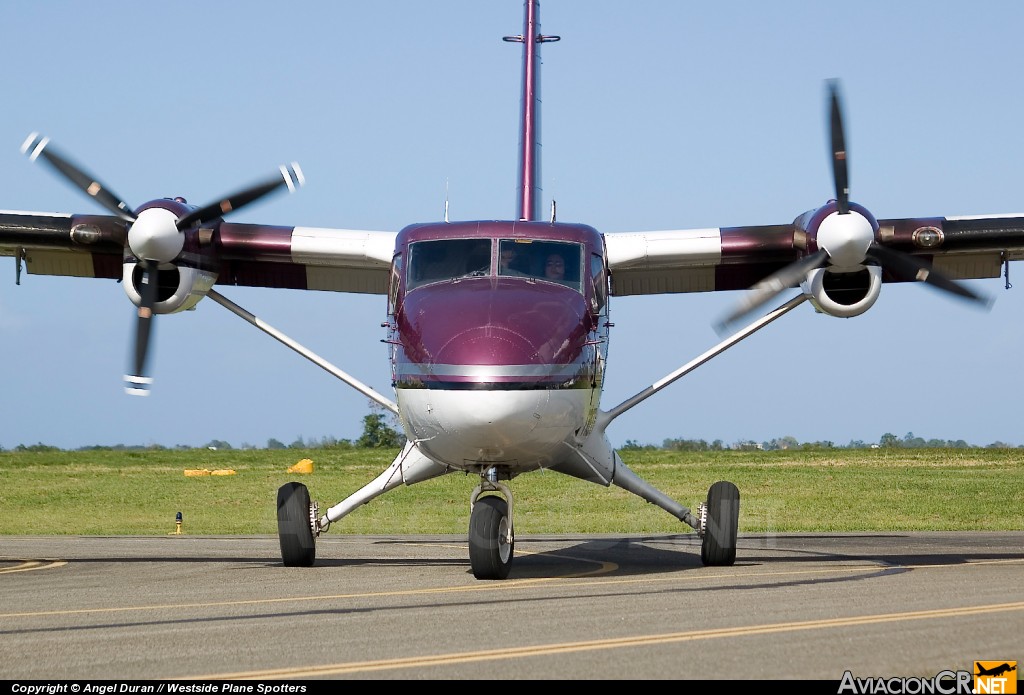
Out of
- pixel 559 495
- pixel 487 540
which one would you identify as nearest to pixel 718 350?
pixel 487 540

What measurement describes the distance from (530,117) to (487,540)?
940 centimetres

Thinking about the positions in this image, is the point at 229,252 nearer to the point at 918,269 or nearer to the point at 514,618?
the point at 918,269

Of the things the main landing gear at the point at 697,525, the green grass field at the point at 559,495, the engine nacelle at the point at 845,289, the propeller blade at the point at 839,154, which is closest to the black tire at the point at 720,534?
the main landing gear at the point at 697,525

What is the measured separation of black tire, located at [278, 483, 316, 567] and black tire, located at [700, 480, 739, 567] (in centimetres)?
433

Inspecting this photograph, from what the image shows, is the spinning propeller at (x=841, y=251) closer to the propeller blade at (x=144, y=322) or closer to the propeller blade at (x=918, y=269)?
the propeller blade at (x=918, y=269)

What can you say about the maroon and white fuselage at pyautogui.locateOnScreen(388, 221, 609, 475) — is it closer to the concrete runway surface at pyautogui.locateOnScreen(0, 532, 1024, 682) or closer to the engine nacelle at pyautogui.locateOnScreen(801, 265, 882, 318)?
the concrete runway surface at pyautogui.locateOnScreen(0, 532, 1024, 682)

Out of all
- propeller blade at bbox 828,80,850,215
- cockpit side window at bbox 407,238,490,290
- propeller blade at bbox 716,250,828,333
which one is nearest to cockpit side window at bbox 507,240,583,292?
cockpit side window at bbox 407,238,490,290

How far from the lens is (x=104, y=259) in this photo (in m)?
17.6

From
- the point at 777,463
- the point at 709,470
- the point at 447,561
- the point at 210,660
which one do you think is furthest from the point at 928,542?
the point at 777,463

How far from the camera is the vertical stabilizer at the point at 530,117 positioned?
18.8 meters

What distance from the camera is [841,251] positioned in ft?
47.0

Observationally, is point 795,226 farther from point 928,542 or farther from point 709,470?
point 709,470

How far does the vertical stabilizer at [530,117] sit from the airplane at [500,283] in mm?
61

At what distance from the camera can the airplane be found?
37.3ft
